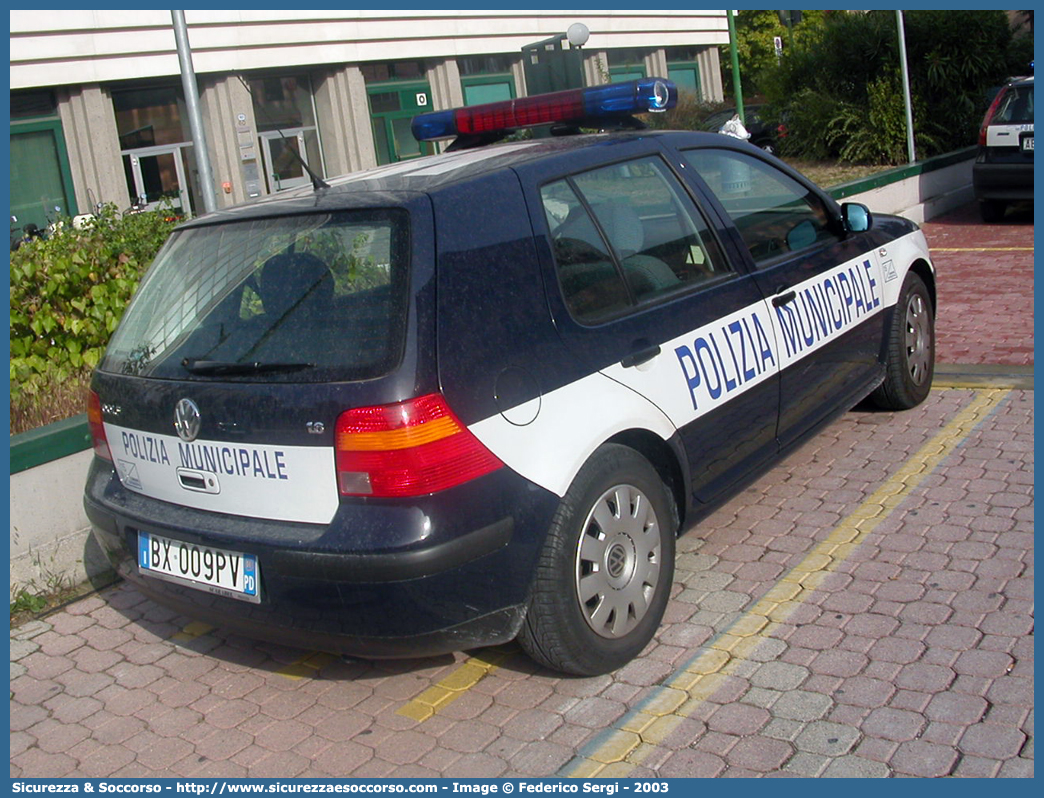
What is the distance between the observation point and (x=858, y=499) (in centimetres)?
500

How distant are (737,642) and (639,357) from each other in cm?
105

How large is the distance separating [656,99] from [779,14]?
49.5 metres

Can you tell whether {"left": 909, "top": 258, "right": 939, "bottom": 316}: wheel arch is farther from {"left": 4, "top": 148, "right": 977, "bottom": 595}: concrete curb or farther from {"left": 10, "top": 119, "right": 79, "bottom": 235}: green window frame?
{"left": 10, "top": 119, "right": 79, "bottom": 235}: green window frame

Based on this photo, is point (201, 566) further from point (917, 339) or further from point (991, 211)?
point (991, 211)

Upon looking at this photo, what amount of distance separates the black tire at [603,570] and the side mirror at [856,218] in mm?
2115

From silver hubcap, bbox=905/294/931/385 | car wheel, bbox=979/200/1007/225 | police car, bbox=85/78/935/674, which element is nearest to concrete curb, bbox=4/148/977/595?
police car, bbox=85/78/935/674

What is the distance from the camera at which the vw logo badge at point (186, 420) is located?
11.5 ft

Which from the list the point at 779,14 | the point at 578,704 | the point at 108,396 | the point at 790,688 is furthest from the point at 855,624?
the point at 779,14

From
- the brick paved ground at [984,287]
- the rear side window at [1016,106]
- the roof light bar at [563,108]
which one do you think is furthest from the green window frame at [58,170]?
the roof light bar at [563,108]

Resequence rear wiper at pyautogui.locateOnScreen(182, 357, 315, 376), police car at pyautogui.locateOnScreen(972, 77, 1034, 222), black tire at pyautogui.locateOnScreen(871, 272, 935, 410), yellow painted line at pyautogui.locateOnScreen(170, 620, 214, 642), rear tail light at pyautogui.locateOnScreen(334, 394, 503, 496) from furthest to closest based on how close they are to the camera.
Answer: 1. police car at pyautogui.locateOnScreen(972, 77, 1034, 222)
2. black tire at pyautogui.locateOnScreen(871, 272, 935, 410)
3. yellow painted line at pyautogui.locateOnScreen(170, 620, 214, 642)
4. rear wiper at pyautogui.locateOnScreen(182, 357, 315, 376)
5. rear tail light at pyautogui.locateOnScreen(334, 394, 503, 496)

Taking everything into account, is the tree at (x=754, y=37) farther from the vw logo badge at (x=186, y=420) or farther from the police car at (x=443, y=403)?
the vw logo badge at (x=186, y=420)

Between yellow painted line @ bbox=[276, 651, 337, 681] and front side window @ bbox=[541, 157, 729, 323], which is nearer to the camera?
front side window @ bbox=[541, 157, 729, 323]

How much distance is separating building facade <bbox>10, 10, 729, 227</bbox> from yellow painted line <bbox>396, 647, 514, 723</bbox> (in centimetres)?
1508

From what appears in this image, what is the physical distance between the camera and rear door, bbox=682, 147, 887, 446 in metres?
4.64
